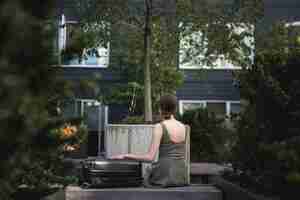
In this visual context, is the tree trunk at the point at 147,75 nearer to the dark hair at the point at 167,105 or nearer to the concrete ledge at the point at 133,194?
the dark hair at the point at 167,105

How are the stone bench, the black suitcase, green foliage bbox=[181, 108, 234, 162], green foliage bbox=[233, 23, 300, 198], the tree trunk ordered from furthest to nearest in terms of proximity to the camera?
green foliage bbox=[181, 108, 234, 162] < the tree trunk < the stone bench < the black suitcase < green foliage bbox=[233, 23, 300, 198]

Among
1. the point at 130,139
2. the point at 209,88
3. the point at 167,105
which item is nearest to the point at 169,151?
the point at 167,105

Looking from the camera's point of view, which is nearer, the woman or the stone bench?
the woman

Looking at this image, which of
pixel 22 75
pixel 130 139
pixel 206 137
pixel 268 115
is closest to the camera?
pixel 22 75

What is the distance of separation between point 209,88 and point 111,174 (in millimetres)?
20848

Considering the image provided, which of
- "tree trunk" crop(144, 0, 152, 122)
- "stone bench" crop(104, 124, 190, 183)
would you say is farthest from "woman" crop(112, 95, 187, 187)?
"tree trunk" crop(144, 0, 152, 122)

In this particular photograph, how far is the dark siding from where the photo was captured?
26.0m

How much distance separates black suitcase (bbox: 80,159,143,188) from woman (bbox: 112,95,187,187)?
0.22 metres

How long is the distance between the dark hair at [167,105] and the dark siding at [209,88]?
66.4 feet

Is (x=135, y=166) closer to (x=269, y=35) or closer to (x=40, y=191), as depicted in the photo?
(x=40, y=191)

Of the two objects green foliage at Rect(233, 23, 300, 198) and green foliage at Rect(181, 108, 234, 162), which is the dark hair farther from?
green foliage at Rect(181, 108, 234, 162)

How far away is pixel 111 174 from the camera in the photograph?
18.4ft

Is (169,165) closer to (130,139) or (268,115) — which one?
(268,115)

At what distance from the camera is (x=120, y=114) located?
2514cm
